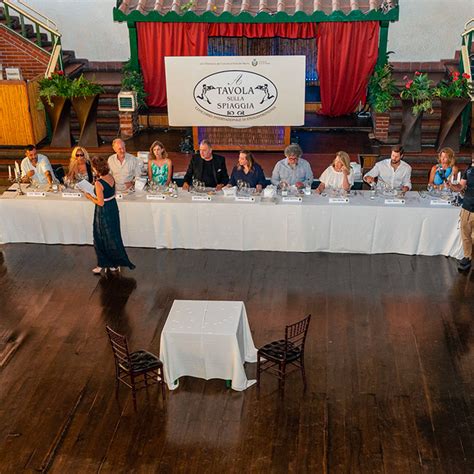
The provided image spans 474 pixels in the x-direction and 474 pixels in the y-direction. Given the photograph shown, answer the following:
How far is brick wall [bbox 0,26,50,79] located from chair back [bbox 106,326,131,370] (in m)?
8.52

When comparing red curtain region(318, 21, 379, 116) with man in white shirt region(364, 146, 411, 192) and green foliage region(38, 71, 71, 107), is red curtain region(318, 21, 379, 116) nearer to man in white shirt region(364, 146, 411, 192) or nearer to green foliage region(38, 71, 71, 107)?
man in white shirt region(364, 146, 411, 192)

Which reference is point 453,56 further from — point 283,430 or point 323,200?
point 283,430

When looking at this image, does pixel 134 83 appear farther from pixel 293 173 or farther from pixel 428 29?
pixel 428 29

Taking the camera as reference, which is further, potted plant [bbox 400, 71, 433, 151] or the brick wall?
the brick wall

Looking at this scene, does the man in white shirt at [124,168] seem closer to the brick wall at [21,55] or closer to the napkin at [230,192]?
the napkin at [230,192]

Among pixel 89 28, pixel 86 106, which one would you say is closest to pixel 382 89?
pixel 86 106

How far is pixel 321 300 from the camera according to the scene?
7320 millimetres

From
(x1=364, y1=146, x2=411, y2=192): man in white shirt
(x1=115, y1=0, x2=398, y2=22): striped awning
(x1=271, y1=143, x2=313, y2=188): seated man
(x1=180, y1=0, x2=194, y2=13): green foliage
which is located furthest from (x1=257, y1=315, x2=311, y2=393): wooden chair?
(x1=180, y1=0, x2=194, y2=13): green foliage

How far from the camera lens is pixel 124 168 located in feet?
27.7

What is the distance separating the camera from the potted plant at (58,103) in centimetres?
1078

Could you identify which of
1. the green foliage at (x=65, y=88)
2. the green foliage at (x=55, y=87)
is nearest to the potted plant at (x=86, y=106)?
the green foliage at (x=65, y=88)

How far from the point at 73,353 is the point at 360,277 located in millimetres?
3425

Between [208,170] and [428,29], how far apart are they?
270 inches

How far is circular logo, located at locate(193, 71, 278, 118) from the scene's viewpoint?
973 cm
